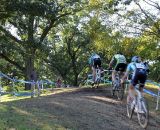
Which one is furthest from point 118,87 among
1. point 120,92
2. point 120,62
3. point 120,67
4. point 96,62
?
point 96,62

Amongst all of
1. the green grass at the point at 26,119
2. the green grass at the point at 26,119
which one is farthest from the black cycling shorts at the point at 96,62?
the green grass at the point at 26,119

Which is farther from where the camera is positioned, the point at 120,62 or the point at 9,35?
the point at 9,35

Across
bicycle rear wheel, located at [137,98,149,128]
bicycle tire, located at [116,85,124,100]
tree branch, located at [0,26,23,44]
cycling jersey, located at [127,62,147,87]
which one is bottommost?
bicycle rear wheel, located at [137,98,149,128]

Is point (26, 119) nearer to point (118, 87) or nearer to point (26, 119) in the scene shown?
point (26, 119)

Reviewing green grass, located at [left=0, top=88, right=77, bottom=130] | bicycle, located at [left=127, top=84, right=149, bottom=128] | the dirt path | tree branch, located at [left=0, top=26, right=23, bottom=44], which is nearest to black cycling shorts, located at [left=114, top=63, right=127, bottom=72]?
the dirt path

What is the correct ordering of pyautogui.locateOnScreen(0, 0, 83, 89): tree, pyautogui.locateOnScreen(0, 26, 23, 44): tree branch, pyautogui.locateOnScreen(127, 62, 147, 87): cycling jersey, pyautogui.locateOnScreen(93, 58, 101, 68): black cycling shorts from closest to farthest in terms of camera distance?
1. pyautogui.locateOnScreen(127, 62, 147, 87): cycling jersey
2. pyautogui.locateOnScreen(93, 58, 101, 68): black cycling shorts
3. pyautogui.locateOnScreen(0, 0, 83, 89): tree
4. pyautogui.locateOnScreen(0, 26, 23, 44): tree branch

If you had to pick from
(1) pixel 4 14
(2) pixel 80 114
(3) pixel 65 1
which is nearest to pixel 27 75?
(3) pixel 65 1

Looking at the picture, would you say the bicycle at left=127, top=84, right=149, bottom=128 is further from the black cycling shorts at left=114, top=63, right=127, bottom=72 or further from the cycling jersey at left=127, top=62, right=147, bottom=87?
the black cycling shorts at left=114, top=63, right=127, bottom=72

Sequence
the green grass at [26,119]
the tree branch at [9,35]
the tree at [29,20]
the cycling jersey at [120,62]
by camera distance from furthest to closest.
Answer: the tree branch at [9,35]
the tree at [29,20]
the cycling jersey at [120,62]
the green grass at [26,119]

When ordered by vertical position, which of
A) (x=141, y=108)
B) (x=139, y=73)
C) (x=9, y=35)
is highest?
(x=9, y=35)

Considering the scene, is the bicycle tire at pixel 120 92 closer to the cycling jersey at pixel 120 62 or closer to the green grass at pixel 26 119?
the cycling jersey at pixel 120 62

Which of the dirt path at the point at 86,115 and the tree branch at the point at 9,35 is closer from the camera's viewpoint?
the dirt path at the point at 86,115

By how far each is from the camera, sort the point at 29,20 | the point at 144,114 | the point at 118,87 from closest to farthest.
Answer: the point at 144,114 → the point at 118,87 → the point at 29,20

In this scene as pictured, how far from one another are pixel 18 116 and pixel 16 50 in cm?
2598
